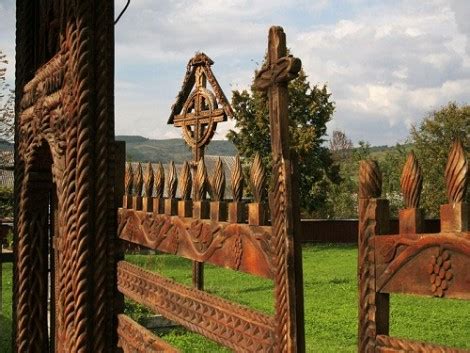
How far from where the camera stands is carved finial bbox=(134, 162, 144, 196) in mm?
3174

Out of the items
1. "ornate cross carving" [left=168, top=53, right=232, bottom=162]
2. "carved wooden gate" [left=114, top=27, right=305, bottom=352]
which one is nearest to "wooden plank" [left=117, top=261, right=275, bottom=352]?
"carved wooden gate" [left=114, top=27, right=305, bottom=352]

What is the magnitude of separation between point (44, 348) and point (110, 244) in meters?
1.59

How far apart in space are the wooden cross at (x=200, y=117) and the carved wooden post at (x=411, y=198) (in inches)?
331

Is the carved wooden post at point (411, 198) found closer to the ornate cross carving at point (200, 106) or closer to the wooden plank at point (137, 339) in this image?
the wooden plank at point (137, 339)

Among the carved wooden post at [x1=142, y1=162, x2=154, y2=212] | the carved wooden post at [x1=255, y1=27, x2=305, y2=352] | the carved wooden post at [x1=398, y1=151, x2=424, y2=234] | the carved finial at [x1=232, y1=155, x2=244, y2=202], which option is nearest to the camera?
the carved wooden post at [x1=398, y1=151, x2=424, y2=234]

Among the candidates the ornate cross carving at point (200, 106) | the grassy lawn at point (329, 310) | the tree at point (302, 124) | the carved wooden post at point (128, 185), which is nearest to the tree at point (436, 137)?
the tree at point (302, 124)

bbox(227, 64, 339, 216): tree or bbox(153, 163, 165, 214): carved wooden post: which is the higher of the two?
bbox(227, 64, 339, 216): tree

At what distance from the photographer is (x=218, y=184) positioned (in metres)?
2.28

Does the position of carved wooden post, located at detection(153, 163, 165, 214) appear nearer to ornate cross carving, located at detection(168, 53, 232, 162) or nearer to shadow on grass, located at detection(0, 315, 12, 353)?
shadow on grass, located at detection(0, 315, 12, 353)

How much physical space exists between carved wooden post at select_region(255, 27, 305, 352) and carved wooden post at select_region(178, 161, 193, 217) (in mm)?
754

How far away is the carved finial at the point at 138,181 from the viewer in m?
3.17

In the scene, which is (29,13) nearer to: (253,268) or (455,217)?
(253,268)

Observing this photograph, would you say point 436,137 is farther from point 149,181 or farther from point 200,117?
point 149,181

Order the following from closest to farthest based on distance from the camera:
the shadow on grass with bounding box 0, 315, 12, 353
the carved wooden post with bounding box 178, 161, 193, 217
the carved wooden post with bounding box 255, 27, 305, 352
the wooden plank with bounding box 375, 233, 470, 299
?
the wooden plank with bounding box 375, 233, 470, 299 → the carved wooden post with bounding box 255, 27, 305, 352 → the carved wooden post with bounding box 178, 161, 193, 217 → the shadow on grass with bounding box 0, 315, 12, 353
